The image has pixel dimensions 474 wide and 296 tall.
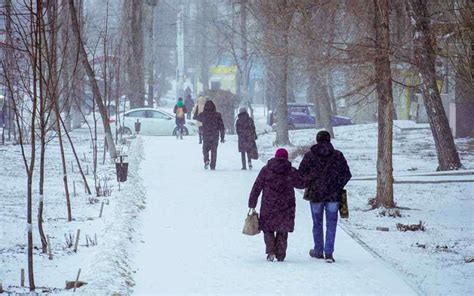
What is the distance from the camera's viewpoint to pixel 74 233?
47.2ft

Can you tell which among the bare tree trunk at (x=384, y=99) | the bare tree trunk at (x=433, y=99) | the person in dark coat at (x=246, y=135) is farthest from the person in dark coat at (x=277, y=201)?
the person in dark coat at (x=246, y=135)

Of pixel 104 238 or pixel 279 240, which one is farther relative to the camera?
pixel 104 238

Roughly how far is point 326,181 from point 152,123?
34.0 m

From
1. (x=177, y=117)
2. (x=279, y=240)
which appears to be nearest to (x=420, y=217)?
(x=279, y=240)

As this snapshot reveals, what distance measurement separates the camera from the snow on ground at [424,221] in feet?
40.6

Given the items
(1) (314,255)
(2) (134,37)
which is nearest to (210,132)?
(1) (314,255)

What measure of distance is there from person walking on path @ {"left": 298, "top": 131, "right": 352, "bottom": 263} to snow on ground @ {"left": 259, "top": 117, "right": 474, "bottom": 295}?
1073mm

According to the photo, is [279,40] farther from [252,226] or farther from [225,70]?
[225,70]

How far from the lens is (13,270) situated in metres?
11.9

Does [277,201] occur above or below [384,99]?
below

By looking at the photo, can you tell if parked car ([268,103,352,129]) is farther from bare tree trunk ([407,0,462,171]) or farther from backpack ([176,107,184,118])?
bare tree trunk ([407,0,462,171])

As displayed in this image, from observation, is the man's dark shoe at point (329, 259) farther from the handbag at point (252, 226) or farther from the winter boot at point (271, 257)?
the handbag at point (252, 226)

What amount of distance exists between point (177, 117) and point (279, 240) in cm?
2959

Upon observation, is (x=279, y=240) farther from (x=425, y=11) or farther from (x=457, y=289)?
(x=425, y=11)
